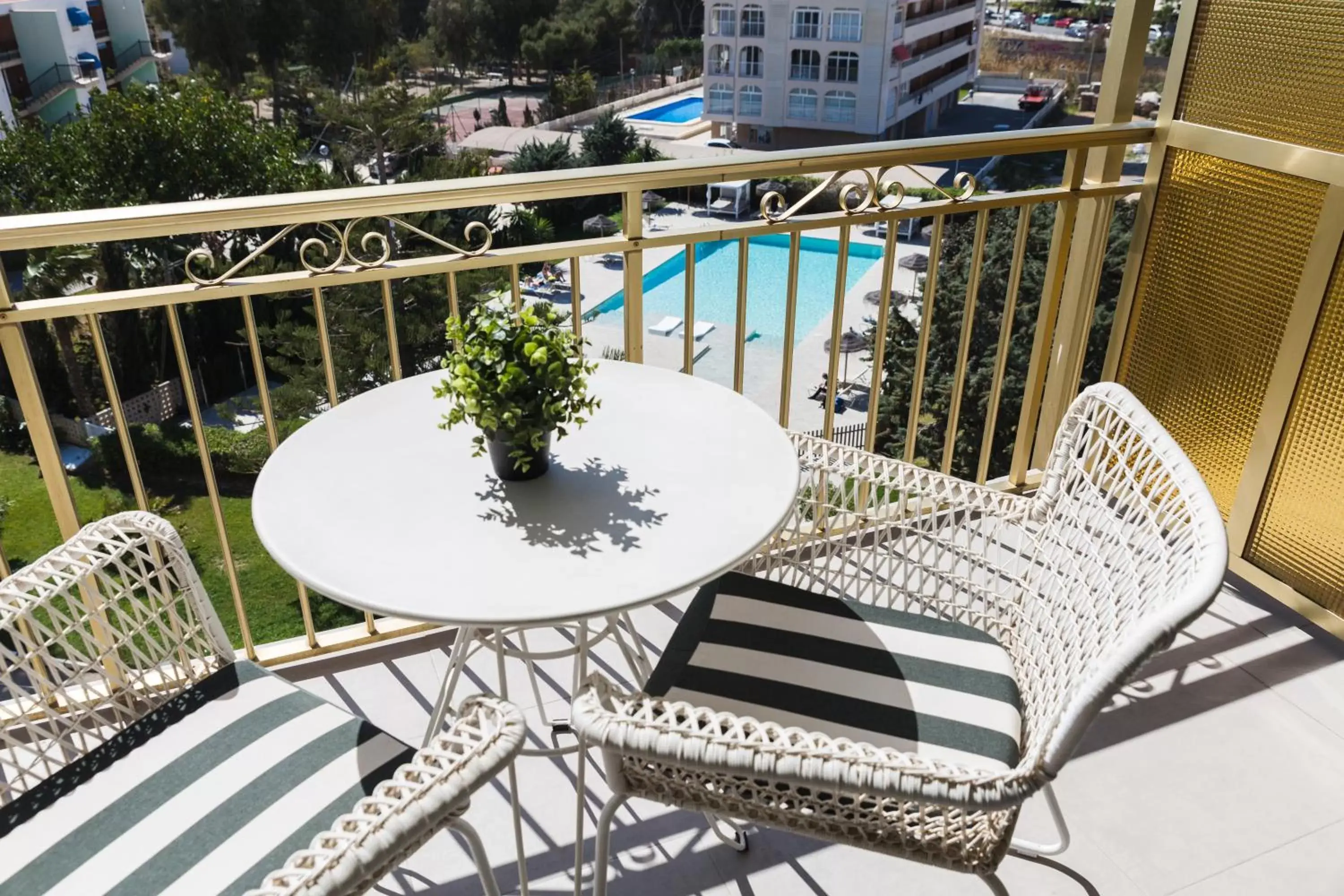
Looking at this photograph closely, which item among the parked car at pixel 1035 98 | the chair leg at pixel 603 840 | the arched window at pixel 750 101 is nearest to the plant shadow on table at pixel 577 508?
the chair leg at pixel 603 840

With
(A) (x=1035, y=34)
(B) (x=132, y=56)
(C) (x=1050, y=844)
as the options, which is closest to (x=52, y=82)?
(B) (x=132, y=56)

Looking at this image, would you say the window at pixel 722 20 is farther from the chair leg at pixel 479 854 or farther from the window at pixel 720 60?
the chair leg at pixel 479 854

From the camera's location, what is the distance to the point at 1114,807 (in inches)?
80.1

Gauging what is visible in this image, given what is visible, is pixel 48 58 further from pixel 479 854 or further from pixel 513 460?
pixel 479 854

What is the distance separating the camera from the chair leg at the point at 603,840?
1.44 meters

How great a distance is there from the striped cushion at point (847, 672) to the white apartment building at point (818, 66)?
33432mm

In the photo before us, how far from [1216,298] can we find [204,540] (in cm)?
1387

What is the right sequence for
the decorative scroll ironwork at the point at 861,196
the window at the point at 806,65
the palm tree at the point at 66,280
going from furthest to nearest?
1. the window at the point at 806,65
2. the palm tree at the point at 66,280
3. the decorative scroll ironwork at the point at 861,196


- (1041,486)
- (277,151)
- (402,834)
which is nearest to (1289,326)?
(1041,486)

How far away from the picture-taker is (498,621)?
134cm

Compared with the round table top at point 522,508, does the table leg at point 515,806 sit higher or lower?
lower

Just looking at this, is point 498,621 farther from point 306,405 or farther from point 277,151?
point 277,151

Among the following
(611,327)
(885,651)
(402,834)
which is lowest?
(611,327)

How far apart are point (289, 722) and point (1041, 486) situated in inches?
54.0
